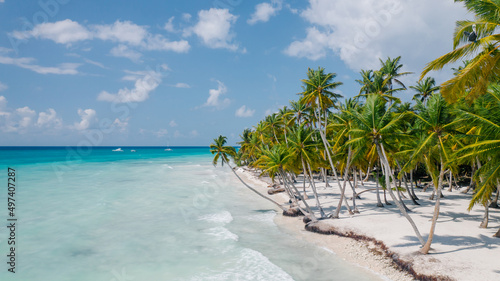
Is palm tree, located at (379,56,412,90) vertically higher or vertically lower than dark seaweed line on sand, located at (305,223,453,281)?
higher

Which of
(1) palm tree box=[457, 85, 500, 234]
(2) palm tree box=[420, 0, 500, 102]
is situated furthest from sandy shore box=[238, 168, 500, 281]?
(2) palm tree box=[420, 0, 500, 102]

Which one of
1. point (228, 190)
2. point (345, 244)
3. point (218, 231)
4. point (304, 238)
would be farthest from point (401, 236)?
point (228, 190)

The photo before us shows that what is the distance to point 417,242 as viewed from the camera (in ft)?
54.2

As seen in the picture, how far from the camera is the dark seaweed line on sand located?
12750mm

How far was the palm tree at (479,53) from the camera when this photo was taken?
38.6 feet

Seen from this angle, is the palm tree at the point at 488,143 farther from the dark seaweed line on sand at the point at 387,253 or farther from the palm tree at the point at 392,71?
the palm tree at the point at 392,71

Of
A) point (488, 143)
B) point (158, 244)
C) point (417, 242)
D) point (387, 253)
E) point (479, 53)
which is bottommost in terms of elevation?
point (158, 244)

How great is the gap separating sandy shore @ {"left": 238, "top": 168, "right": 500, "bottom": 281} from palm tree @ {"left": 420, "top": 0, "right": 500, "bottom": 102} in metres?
7.98

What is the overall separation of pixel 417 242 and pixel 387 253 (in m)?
2.20

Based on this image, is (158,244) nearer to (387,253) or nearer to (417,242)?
(387,253)

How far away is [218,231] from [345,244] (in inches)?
421

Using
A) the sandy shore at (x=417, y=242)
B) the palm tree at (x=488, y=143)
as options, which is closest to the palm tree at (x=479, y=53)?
the palm tree at (x=488, y=143)

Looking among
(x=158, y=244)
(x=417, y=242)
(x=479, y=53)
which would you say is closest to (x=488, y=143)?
(x=479, y=53)

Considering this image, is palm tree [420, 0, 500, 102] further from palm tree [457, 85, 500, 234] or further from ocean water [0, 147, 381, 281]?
ocean water [0, 147, 381, 281]
